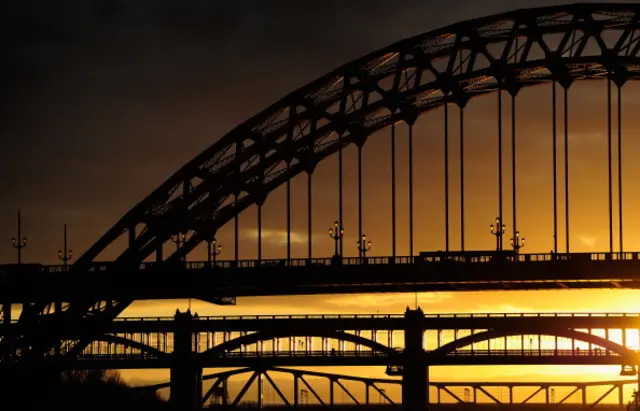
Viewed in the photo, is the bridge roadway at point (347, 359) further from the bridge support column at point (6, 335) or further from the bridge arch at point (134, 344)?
the bridge support column at point (6, 335)

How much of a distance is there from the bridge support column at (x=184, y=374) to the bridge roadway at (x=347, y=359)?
0.76m

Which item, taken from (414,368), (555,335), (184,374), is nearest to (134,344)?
(184,374)

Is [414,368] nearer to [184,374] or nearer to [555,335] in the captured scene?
[555,335]

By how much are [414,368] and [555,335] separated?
36.7 feet

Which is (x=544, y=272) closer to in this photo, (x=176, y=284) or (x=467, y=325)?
(x=467, y=325)

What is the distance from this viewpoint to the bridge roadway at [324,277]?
12519cm

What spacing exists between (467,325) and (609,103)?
22.0 metres

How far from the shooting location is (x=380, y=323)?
14475 centimetres

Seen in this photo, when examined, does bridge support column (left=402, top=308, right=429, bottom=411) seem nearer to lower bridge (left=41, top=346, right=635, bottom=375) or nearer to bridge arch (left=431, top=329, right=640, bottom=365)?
lower bridge (left=41, top=346, right=635, bottom=375)

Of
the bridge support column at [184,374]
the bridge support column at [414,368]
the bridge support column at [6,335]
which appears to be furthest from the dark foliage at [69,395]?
the bridge support column at [414,368]

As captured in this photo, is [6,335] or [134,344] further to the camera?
[134,344]

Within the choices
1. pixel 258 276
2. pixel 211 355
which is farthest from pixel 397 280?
pixel 211 355

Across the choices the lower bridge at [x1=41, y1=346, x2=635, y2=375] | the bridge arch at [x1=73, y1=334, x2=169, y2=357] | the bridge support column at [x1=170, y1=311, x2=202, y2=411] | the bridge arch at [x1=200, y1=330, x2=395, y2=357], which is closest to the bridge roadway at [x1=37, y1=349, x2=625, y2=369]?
the lower bridge at [x1=41, y1=346, x2=635, y2=375]

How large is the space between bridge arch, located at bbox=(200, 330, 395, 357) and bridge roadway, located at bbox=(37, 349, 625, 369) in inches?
23.4
